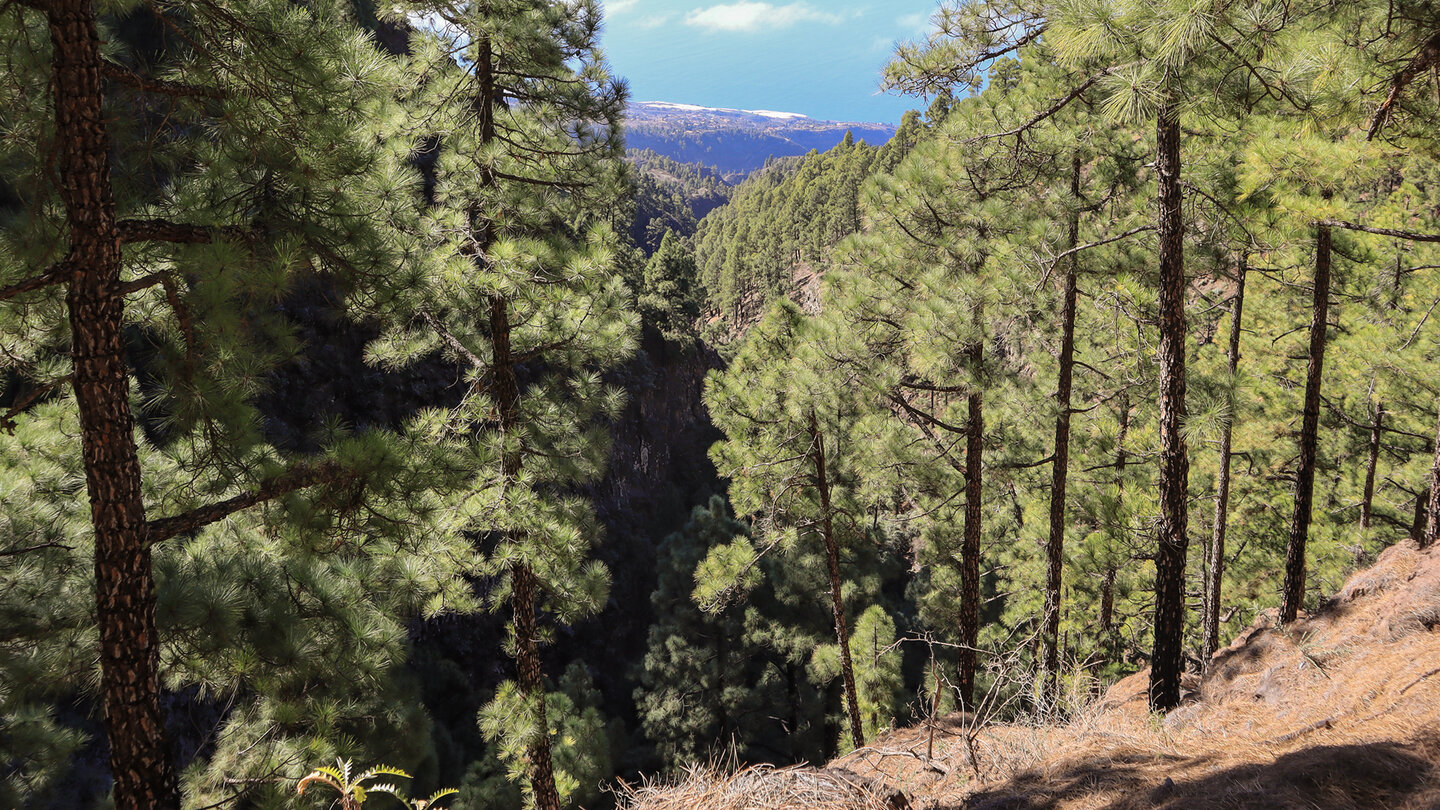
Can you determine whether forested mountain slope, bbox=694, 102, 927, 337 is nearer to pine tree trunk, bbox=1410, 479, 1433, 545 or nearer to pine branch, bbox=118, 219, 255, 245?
pine tree trunk, bbox=1410, 479, 1433, 545

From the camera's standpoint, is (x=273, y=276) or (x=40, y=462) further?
(x=40, y=462)

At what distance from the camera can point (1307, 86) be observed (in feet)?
13.5

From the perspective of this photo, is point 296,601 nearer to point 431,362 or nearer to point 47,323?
point 47,323

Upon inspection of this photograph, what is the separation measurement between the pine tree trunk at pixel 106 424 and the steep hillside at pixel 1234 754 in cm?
219

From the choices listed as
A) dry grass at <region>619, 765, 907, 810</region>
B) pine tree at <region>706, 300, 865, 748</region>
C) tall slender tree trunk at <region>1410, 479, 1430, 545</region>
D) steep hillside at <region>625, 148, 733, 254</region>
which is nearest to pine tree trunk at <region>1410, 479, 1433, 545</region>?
tall slender tree trunk at <region>1410, 479, 1430, 545</region>

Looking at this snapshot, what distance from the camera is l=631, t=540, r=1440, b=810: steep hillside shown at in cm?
242

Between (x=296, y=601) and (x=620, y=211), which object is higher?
(x=620, y=211)

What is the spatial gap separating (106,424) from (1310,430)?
10.0 meters

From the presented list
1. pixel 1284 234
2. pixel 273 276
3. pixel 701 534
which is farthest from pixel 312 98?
pixel 701 534

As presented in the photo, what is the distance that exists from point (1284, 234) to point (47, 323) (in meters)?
8.61

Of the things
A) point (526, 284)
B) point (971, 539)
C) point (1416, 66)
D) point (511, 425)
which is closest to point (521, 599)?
point (511, 425)

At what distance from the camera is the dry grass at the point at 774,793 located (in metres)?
2.80

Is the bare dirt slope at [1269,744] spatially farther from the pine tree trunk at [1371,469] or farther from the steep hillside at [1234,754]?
the pine tree trunk at [1371,469]

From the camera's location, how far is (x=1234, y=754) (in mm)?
3033
